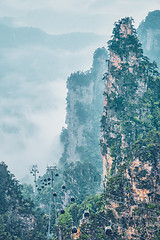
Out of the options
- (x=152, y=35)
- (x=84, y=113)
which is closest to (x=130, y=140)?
(x=84, y=113)

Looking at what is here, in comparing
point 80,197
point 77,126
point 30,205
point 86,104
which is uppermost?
point 86,104

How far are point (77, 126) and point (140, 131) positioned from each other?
141 feet

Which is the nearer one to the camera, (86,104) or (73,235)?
(73,235)

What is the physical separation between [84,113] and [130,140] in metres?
44.3

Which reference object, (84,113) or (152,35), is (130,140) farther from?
(152,35)

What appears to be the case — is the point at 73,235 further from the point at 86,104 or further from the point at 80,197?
the point at 86,104

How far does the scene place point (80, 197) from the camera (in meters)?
45.5

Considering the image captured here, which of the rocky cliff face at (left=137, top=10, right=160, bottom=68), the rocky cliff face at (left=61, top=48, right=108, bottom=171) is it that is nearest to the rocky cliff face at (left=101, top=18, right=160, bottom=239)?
the rocky cliff face at (left=61, top=48, right=108, bottom=171)

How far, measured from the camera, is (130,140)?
33031 mm

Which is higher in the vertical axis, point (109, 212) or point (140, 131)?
point (140, 131)

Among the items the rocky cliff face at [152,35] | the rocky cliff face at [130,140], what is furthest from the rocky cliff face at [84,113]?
the rocky cliff face at [130,140]

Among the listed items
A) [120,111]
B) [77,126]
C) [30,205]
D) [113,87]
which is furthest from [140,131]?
[77,126]

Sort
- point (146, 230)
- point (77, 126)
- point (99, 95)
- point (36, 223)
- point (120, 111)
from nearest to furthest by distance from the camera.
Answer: point (146, 230) → point (36, 223) → point (120, 111) → point (77, 126) → point (99, 95)

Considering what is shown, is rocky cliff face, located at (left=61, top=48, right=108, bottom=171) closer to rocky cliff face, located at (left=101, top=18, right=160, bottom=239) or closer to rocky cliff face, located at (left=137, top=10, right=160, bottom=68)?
rocky cliff face, located at (left=137, top=10, right=160, bottom=68)
